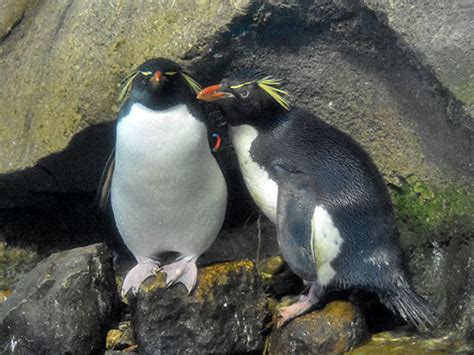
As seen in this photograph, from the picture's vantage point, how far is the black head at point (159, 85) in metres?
3.34

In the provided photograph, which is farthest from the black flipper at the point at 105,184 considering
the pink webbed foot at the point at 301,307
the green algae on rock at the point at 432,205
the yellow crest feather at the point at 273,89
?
the green algae on rock at the point at 432,205

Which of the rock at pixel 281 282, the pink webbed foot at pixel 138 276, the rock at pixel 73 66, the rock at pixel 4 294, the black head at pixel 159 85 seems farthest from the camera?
the rock at pixel 4 294

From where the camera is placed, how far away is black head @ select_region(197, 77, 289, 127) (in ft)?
11.9

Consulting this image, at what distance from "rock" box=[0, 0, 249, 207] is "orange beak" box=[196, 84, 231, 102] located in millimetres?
260

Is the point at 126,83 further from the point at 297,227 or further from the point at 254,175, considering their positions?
the point at 297,227

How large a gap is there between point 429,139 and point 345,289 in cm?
79

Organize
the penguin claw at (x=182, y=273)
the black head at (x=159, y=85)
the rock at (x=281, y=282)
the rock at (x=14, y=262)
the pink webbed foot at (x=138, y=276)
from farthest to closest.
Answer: the rock at (x=14, y=262)
the rock at (x=281, y=282)
the pink webbed foot at (x=138, y=276)
the penguin claw at (x=182, y=273)
the black head at (x=159, y=85)

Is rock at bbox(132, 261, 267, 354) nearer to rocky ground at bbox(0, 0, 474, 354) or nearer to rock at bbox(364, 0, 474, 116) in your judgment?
rocky ground at bbox(0, 0, 474, 354)

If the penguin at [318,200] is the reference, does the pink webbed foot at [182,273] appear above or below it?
below

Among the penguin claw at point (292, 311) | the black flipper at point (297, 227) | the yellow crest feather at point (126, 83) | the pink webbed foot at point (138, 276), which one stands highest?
the yellow crest feather at point (126, 83)

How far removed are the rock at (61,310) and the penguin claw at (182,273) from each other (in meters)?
0.34

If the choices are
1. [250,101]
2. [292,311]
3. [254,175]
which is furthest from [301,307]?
[250,101]

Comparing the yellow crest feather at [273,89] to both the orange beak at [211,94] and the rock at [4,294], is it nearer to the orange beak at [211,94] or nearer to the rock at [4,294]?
the orange beak at [211,94]

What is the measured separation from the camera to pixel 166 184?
3496mm
